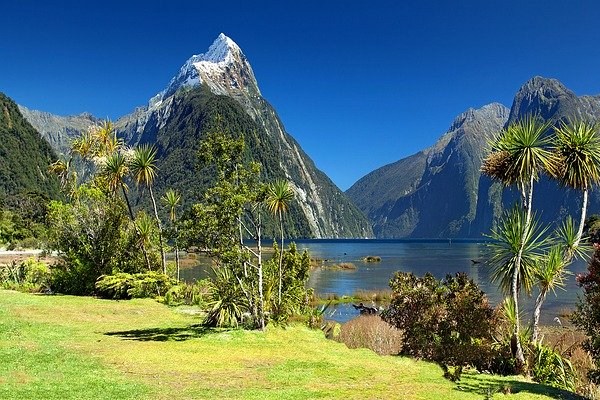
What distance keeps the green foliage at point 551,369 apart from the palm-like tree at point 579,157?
3.79 meters

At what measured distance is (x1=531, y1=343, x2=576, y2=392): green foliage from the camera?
14.7m

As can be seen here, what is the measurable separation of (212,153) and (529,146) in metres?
10.5

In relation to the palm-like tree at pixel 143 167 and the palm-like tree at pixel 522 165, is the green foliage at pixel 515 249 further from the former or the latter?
the palm-like tree at pixel 143 167

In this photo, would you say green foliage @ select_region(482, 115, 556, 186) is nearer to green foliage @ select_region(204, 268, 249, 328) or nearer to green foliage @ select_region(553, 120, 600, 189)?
green foliage @ select_region(553, 120, 600, 189)

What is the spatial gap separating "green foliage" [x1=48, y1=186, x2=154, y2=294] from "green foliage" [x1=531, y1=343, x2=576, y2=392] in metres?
21.5

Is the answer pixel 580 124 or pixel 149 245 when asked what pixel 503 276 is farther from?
pixel 149 245

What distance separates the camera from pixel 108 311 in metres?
22.2

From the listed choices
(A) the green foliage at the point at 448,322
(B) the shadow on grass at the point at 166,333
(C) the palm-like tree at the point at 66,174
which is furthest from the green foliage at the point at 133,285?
(A) the green foliage at the point at 448,322

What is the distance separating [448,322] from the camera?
1647cm

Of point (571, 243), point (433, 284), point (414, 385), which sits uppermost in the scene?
point (571, 243)

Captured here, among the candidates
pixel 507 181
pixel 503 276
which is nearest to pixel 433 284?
pixel 503 276

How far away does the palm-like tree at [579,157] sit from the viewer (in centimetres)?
1744

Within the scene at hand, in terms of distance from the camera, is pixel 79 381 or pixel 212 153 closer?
pixel 79 381

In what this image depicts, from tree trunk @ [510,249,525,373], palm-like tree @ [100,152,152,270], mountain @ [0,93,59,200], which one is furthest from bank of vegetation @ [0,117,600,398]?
mountain @ [0,93,59,200]
